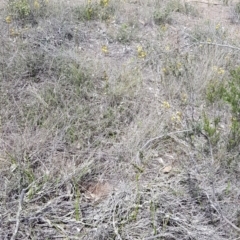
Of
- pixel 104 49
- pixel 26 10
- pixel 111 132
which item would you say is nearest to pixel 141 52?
pixel 104 49

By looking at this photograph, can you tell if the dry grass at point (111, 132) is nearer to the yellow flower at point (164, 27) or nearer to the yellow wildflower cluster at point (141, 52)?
the yellow wildflower cluster at point (141, 52)

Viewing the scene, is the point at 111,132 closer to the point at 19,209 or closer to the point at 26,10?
the point at 19,209

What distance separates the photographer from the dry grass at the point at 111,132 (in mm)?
2092

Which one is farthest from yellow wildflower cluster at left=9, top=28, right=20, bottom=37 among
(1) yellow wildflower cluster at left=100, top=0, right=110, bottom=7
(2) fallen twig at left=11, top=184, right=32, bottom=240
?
(2) fallen twig at left=11, top=184, right=32, bottom=240

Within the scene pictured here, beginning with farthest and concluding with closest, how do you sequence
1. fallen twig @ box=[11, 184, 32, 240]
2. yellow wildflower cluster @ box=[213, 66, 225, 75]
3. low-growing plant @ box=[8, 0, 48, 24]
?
low-growing plant @ box=[8, 0, 48, 24] < yellow wildflower cluster @ box=[213, 66, 225, 75] < fallen twig @ box=[11, 184, 32, 240]

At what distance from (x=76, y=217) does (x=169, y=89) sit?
4.88 feet

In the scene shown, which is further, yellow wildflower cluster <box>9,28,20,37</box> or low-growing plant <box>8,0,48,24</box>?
low-growing plant <box>8,0,48,24</box>

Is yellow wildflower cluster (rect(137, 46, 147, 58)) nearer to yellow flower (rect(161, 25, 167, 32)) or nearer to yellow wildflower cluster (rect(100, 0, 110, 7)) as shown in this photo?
yellow flower (rect(161, 25, 167, 32))

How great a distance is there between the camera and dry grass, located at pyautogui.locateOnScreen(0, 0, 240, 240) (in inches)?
82.4

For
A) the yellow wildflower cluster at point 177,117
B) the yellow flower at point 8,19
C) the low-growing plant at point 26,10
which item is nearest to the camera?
the yellow wildflower cluster at point 177,117

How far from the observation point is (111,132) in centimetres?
267

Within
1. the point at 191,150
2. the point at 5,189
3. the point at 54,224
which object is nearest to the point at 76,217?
the point at 54,224

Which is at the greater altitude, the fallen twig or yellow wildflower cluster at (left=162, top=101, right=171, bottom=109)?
yellow wildflower cluster at (left=162, top=101, right=171, bottom=109)

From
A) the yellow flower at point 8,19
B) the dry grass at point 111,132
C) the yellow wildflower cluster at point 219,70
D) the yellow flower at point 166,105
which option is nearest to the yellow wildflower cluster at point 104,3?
Result: the dry grass at point 111,132
